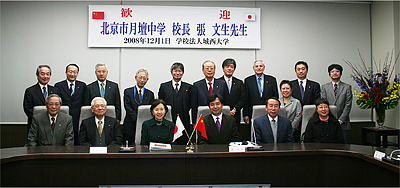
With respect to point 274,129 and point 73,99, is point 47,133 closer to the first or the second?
point 73,99

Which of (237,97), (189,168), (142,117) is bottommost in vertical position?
(189,168)

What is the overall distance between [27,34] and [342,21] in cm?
509

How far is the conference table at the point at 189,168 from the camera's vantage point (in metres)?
2.47

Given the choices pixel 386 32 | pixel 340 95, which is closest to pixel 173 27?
pixel 340 95

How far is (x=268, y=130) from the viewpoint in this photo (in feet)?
10.6

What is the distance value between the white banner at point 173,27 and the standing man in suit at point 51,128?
5.97 ft

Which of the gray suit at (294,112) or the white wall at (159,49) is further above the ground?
the white wall at (159,49)

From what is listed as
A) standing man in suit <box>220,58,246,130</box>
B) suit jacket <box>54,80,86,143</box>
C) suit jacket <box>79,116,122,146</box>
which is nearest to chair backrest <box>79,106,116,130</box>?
suit jacket <box>79,116,122,146</box>

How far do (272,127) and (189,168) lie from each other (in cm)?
116

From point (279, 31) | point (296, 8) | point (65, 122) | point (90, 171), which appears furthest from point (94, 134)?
point (296, 8)

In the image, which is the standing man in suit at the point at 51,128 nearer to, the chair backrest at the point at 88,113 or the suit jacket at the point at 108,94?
the chair backrest at the point at 88,113

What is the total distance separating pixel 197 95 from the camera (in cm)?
404

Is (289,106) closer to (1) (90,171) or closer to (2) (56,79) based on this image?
(1) (90,171)

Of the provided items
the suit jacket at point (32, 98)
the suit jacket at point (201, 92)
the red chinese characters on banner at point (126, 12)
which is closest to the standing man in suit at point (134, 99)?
the suit jacket at point (201, 92)
